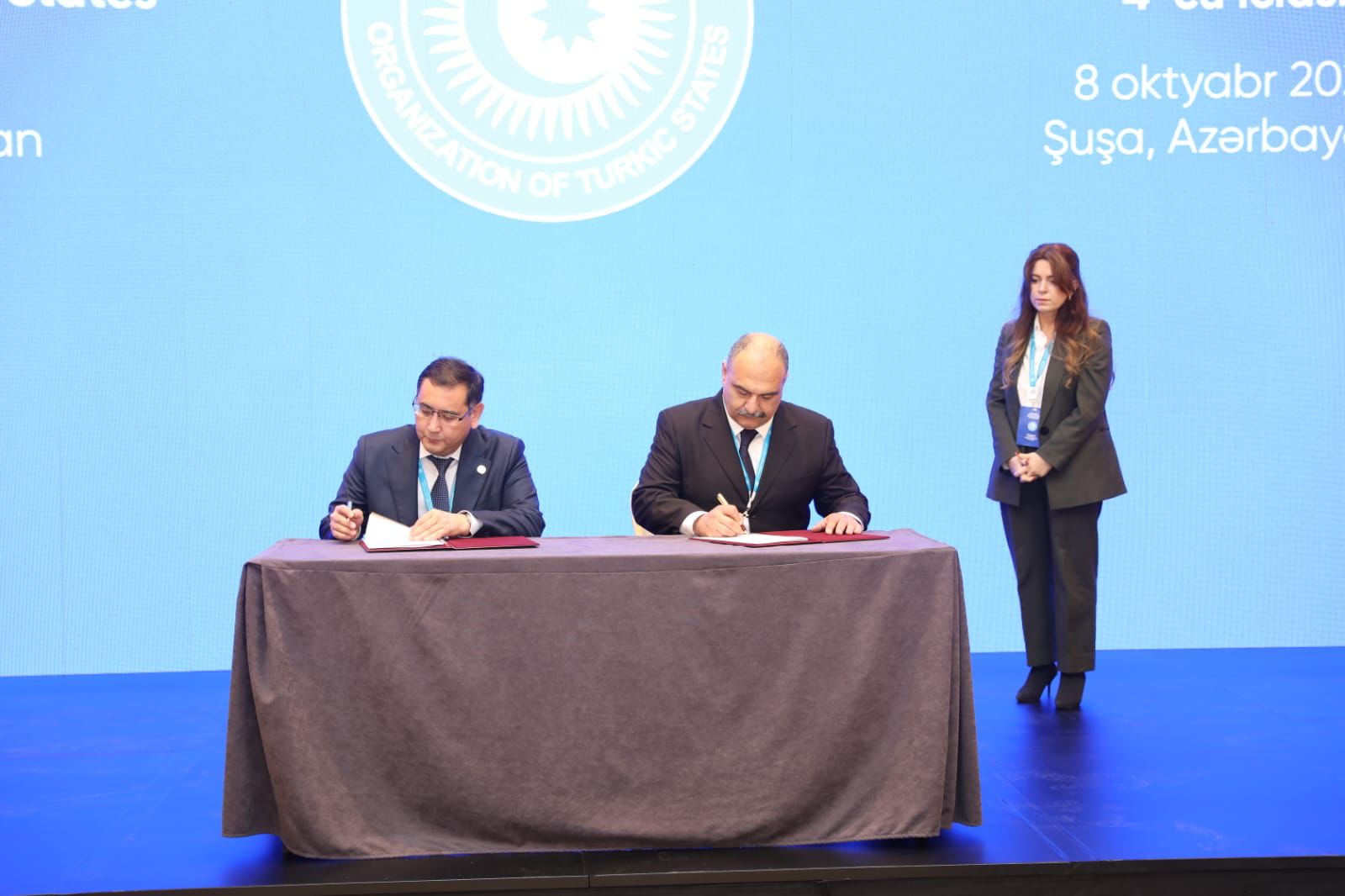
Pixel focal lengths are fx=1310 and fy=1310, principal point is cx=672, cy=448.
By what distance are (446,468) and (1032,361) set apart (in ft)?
6.59

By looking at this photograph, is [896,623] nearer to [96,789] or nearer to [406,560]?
[406,560]

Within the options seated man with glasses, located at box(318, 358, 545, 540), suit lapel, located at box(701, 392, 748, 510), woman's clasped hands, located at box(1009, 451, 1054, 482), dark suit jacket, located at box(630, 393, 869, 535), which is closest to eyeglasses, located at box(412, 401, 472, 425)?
seated man with glasses, located at box(318, 358, 545, 540)

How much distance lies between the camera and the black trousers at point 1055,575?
419cm

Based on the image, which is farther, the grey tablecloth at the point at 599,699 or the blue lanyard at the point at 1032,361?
the blue lanyard at the point at 1032,361

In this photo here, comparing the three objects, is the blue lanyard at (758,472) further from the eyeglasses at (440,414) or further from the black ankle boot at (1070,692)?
the black ankle boot at (1070,692)

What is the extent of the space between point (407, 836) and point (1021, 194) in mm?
3436

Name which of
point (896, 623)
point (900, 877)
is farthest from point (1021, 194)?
point (900, 877)

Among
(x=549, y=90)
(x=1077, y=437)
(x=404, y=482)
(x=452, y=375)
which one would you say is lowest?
(x=404, y=482)

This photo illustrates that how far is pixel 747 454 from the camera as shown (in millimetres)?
3525

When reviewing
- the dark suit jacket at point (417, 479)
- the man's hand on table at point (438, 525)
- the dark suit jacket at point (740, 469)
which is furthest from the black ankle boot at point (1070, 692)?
the man's hand on table at point (438, 525)

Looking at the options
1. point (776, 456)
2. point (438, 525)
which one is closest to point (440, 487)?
point (438, 525)

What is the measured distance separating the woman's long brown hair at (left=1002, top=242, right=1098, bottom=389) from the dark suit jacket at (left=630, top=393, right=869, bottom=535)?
1.02 meters

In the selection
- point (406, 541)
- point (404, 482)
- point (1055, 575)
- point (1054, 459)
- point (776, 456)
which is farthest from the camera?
point (1055, 575)

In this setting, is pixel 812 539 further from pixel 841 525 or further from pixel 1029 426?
pixel 1029 426
